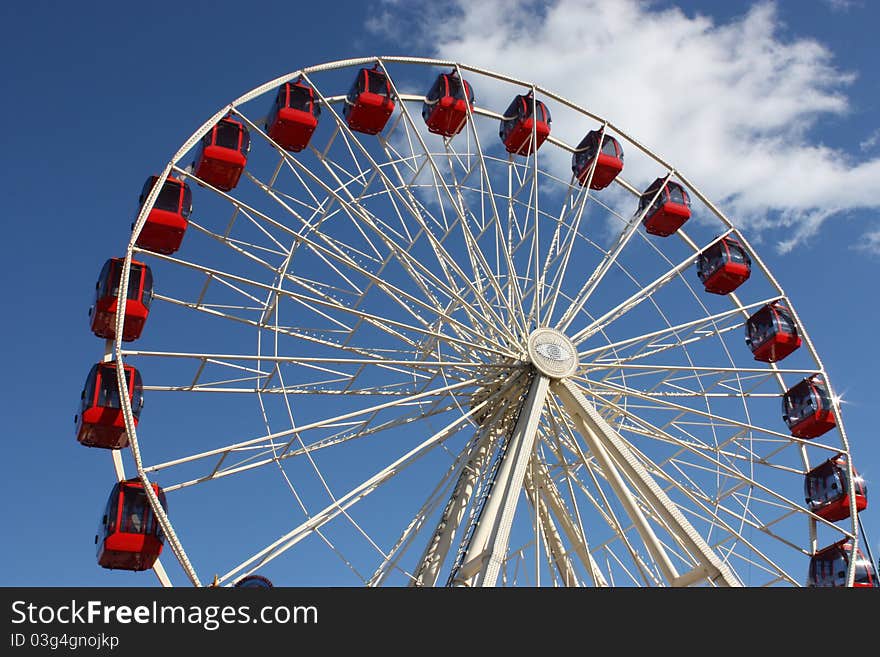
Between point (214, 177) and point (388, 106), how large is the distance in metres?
3.99

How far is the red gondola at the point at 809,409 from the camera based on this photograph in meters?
20.4

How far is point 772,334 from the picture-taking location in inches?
817

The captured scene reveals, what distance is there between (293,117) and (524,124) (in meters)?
5.16

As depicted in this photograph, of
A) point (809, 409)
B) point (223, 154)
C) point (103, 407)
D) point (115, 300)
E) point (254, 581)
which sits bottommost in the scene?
point (254, 581)

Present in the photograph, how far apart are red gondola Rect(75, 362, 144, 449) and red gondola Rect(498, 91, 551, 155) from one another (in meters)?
9.72

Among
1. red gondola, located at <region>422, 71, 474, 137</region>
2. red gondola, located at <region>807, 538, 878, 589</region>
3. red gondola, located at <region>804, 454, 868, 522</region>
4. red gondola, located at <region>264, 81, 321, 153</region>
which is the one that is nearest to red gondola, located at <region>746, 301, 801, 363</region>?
red gondola, located at <region>804, 454, 868, 522</region>

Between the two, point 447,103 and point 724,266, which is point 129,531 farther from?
point 724,266

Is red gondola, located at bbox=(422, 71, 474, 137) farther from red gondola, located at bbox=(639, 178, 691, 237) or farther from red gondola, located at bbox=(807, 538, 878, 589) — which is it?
red gondola, located at bbox=(807, 538, 878, 589)

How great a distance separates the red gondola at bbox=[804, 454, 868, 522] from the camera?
19969mm

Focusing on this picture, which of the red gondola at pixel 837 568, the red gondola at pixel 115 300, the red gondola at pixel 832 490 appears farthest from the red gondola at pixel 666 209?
the red gondola at pixel 115 300

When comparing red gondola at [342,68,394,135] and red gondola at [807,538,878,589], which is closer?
red gondola at [807,538,878,589]

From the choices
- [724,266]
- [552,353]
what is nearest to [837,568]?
[724,266]

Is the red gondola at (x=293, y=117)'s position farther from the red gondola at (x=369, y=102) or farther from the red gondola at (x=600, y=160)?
the red gondola at (x=600, y=160)

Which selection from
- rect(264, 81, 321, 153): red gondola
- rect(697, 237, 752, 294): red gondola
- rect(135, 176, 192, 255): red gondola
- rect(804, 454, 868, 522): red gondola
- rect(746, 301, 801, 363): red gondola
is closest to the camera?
rect(135, 176, 192, 255): red gondola
